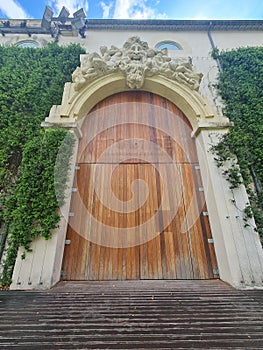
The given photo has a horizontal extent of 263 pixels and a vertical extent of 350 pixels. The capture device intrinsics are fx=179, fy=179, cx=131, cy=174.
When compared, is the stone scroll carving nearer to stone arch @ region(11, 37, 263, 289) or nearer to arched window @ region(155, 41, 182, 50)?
stone arch @ region(11, 37, 263, 289)

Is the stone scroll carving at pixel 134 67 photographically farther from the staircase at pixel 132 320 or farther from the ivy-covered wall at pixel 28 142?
the staircase at pixel 132 320

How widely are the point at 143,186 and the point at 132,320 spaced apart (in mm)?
2633

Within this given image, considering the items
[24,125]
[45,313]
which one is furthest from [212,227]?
[24,125]

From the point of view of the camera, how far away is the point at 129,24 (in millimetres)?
6875

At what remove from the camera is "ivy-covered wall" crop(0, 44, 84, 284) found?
316cm

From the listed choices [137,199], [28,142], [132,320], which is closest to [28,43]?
[28,142]

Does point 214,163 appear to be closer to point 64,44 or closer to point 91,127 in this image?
point 91,127

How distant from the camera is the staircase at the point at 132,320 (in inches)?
53.9

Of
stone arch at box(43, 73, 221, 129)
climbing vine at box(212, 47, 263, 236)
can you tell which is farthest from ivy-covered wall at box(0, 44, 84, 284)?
climbing vine at box(212, 47, 263, 236)

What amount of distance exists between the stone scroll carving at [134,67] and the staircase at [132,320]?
174 inches

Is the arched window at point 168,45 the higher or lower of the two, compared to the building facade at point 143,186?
higher

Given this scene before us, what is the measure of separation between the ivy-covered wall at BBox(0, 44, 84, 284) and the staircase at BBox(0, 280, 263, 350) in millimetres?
1100

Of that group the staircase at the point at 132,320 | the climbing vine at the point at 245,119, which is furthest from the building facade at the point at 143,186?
the staircase at the point at 132,320

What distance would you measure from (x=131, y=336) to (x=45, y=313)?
0.96m
